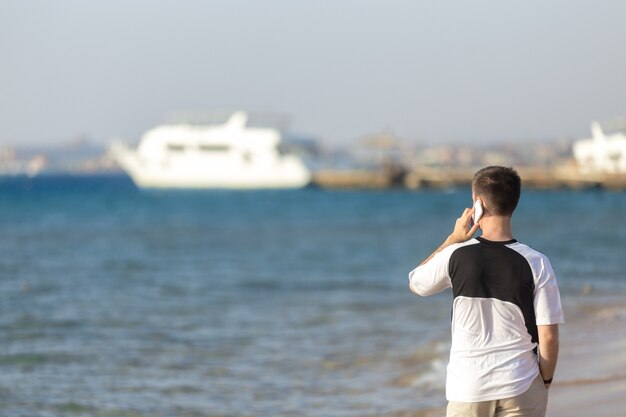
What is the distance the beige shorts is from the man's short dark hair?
548 millimetres

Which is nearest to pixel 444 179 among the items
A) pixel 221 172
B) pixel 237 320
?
pixel 221 172

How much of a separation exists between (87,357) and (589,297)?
641 centimetres

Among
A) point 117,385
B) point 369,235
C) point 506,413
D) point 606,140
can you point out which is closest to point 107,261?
point 369,235

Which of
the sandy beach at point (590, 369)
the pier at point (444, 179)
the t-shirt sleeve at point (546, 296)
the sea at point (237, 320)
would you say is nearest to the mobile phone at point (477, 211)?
the t-shirt sleeve at point (546, 296)

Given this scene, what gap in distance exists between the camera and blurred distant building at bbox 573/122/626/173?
7688 cm

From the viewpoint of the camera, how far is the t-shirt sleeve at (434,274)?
3.23 m

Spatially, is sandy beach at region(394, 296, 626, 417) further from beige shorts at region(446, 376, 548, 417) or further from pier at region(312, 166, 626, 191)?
pier at region(312, 166, 626, 191)

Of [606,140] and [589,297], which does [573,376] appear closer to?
[589,297]

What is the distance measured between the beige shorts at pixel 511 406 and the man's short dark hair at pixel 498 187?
21.6 inches

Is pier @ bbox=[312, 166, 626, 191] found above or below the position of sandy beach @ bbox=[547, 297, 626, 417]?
above

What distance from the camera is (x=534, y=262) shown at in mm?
3184

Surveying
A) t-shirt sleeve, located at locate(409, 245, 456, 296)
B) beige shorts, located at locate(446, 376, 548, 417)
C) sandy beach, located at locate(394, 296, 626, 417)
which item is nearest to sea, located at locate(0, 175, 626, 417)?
sandy beach, located at locate(394, 296, 626, 417)

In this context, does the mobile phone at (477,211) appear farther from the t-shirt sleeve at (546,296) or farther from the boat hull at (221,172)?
the boat hull at (221,172)

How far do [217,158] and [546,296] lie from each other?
281 ft
